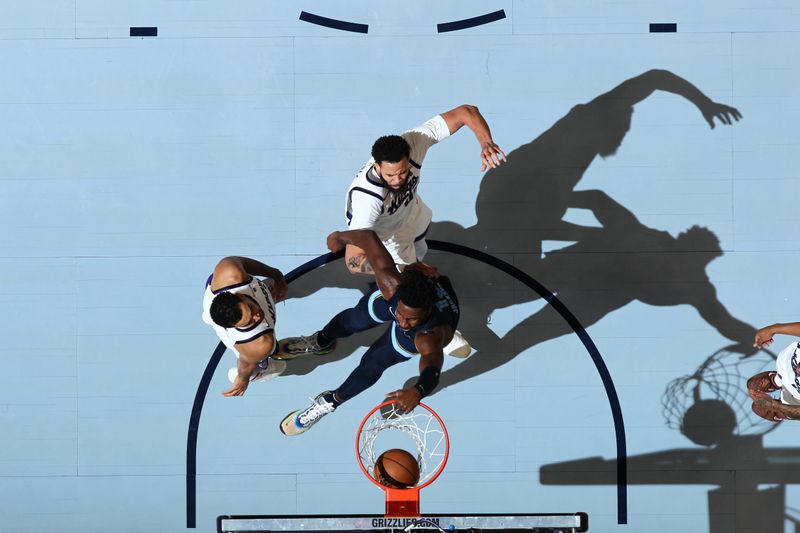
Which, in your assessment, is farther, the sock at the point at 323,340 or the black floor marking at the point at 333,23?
the black floor marking at the point at 333,23

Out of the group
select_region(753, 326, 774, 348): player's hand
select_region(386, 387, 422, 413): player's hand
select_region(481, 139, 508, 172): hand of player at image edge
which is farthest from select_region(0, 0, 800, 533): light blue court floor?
select_region(386, 387, 422, 413): player's hand

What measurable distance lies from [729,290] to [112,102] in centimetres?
541

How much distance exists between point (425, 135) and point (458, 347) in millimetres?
1674

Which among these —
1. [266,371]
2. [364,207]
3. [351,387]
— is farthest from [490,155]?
[266,371]

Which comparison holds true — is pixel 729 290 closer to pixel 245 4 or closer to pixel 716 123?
pixel 716 123

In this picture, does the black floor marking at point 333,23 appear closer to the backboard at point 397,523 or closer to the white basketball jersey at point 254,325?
the white basketball jersey at point 254,325

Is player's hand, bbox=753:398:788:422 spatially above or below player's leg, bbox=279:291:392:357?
below

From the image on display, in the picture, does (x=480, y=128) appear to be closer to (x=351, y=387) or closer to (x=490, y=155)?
(x=490, y=155)

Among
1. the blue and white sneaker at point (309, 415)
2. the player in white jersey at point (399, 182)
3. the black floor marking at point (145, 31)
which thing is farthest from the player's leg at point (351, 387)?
the black floor marking at point (145, 31)

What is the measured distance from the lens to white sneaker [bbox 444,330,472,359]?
572 cm

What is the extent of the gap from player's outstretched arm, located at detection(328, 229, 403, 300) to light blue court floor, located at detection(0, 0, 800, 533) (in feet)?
4.55

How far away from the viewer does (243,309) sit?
4742mm

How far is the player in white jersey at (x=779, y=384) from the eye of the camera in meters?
5.24

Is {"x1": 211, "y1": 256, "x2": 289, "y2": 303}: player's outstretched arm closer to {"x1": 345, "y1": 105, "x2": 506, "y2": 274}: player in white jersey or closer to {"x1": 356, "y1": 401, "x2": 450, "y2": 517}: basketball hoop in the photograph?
{"x1": 345, "y1": 105, "x2": 506, "y2": 274}: player in white jersey
